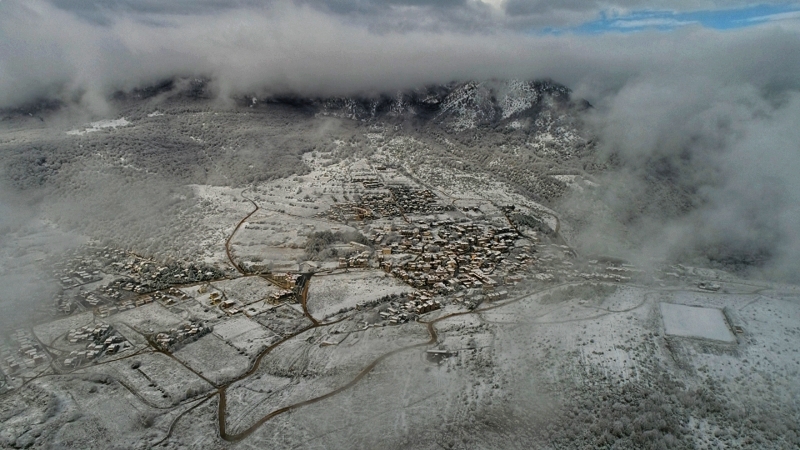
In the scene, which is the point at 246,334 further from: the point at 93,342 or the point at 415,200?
the point at 415,200

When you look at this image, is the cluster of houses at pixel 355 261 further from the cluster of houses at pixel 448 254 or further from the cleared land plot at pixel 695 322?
the cleared land plot at pixel 695 322

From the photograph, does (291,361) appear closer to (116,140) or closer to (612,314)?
(612,314)

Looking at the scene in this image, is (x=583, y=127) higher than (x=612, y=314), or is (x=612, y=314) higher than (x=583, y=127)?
(x=583, y=127)

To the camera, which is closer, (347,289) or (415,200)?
(347,289)

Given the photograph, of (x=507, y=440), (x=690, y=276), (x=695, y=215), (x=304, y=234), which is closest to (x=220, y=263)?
(x=304, y=234)

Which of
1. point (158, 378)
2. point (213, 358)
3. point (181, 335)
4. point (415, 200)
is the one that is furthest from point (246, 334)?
point (415, 200)

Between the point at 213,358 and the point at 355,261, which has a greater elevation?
the point at 355,261
